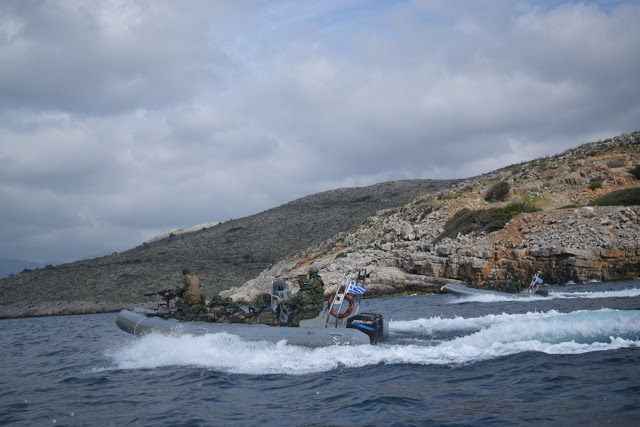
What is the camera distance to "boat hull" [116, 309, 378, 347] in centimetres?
1101

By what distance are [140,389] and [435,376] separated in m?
5.94

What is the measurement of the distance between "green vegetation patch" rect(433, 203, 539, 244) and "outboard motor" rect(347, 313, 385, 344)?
850 inches

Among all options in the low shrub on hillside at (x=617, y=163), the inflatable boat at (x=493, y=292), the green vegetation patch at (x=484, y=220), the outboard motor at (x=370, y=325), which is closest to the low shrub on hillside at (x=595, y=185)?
the low shrub on hillside at (x=617, y=163)

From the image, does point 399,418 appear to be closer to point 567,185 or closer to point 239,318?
point 239,318

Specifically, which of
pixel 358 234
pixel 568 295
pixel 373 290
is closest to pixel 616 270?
pixel 568 295

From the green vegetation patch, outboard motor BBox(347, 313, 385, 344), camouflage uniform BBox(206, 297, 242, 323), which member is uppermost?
the green vegetation patch

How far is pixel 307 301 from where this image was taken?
12.4 metres

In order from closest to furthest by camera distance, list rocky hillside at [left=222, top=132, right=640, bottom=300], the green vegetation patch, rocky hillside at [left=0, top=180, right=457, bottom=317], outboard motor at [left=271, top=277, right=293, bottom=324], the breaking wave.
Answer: the breaking wave
outboard motor at [left=271, top=277, right=293, bottom=324]
rocky hillside at [left=222, top=132, right=640, bottom=300]
the green vegetation patch
rocky hillside at [left=0, top=180, right=457, bottom=317]

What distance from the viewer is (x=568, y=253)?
83.1 ft

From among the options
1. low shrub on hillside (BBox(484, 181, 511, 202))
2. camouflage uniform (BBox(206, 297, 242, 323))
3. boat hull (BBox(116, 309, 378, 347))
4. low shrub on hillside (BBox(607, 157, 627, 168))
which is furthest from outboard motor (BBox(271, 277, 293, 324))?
low shrub on hillside (BBox(607, 157, 627, 168))

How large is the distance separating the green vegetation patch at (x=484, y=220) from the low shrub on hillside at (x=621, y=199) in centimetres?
393

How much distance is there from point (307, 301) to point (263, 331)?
1413mm

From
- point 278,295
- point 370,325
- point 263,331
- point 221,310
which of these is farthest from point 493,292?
point 263,331

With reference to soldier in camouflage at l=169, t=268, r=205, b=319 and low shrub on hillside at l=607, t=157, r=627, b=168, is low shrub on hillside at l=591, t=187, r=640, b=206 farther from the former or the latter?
soldier in camouflage at l=169, t=268, r=205, b=319
